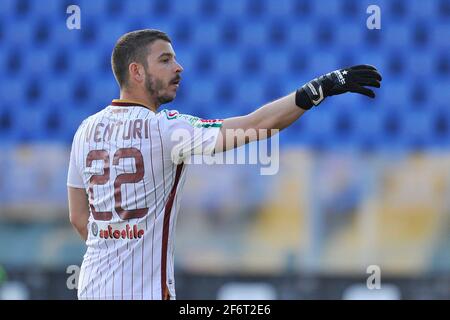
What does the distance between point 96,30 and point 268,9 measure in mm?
1149

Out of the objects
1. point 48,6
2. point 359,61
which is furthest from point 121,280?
point 48,6

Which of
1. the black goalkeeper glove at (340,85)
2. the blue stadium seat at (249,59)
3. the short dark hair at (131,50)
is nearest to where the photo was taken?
the black goalkeeper glove at (340,85)

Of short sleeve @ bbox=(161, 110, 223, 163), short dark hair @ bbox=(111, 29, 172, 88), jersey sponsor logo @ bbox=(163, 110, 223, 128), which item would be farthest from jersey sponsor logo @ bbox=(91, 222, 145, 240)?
short dark hair @ bbox=(111, 29, 172, 88)

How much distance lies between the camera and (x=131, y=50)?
262 cm

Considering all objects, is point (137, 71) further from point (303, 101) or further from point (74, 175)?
point (303, 101)

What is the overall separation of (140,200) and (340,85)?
65 cm

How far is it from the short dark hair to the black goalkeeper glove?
0.50 meters

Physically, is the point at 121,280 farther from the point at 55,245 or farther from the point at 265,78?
the point at 265,78

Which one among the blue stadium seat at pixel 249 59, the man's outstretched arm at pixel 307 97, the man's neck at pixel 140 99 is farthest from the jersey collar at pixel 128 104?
the blue stadium seat at pixel 249 59

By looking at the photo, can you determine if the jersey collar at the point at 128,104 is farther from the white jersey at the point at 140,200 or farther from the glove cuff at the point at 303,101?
the glove cuff at the point at 303,101

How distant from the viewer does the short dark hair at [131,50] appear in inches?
103

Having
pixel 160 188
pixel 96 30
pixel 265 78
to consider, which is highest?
pixel 96 30

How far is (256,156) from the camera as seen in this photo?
514cm

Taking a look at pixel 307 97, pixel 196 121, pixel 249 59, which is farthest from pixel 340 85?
pixel 249 59
